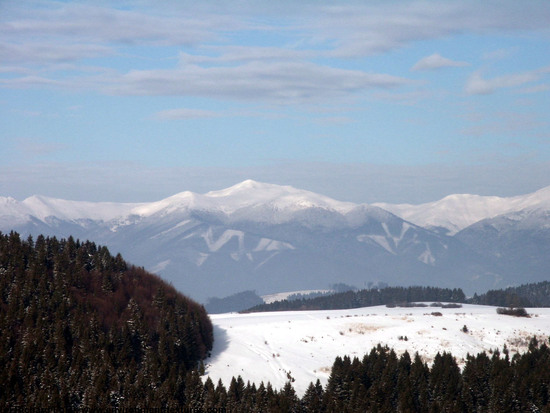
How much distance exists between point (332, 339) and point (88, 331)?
43699 mm

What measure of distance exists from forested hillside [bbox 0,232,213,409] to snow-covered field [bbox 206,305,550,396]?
20.6ft

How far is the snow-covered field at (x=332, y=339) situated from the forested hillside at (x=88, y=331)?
6.27 meters

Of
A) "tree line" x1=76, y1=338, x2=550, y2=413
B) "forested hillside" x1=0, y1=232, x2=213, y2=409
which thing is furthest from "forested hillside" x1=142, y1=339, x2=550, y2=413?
"forested hillside" x1=0, y1=232, x2=213, y2=409

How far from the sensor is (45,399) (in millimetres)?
81562

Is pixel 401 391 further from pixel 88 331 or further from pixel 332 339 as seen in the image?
pixel 88 331

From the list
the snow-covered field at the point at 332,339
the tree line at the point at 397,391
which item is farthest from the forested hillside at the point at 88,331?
the snow-covered field at the point at 332,339

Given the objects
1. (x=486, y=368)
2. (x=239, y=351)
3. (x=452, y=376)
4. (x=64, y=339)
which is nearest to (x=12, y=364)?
(x=64, y=339)

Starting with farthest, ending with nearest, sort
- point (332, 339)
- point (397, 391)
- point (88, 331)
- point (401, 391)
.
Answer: point (332, 339) → point (88, 331) → point (397, 391) → point (401, 391)

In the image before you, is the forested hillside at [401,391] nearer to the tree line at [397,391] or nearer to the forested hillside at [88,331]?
the tree line at [397,391]

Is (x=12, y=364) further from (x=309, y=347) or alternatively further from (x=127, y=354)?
(x=309, y=347)

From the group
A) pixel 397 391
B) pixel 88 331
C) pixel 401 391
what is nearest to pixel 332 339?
pixel 397 391

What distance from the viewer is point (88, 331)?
325 feet

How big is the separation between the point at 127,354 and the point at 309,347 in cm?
3361

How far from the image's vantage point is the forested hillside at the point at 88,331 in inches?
3381
